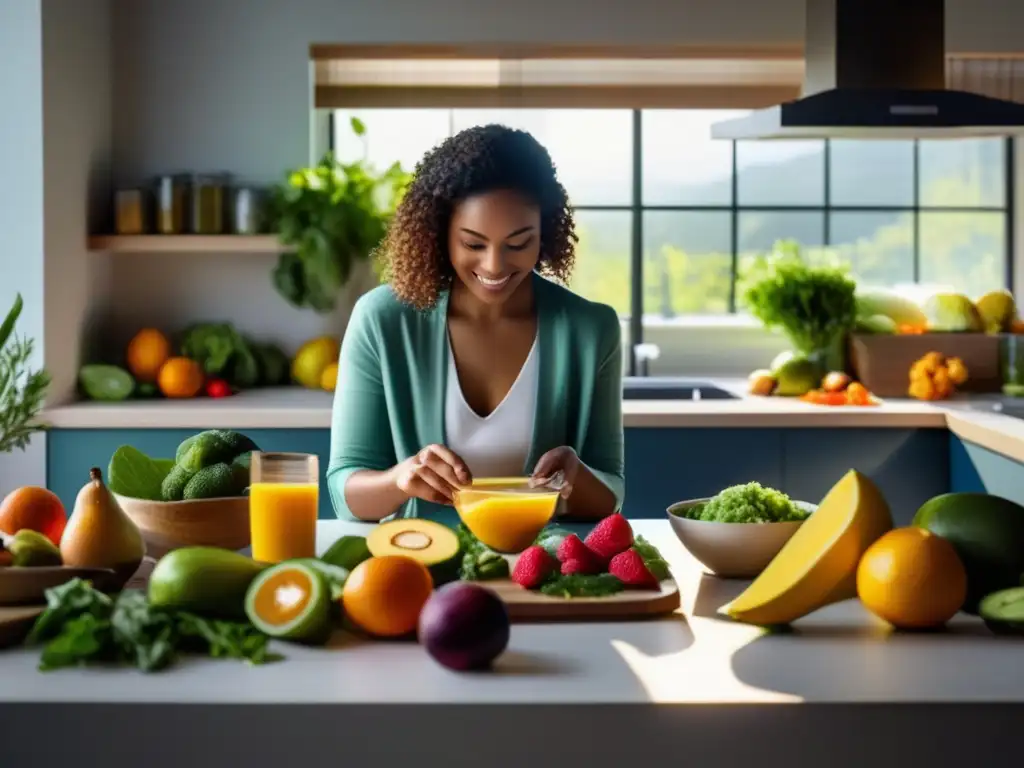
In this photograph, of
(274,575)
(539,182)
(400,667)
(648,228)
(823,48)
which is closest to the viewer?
(400,667)

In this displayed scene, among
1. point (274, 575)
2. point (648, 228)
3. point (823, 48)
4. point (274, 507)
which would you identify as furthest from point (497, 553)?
point (648, 228)

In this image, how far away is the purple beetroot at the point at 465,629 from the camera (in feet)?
4.03

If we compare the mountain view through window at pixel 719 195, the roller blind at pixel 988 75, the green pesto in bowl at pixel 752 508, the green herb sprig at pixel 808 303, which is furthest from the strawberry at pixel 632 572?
the roller blind at pixel 988 75

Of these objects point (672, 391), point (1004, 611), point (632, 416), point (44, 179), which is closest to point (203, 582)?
point (1004, 611)

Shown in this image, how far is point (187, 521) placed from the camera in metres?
1.67

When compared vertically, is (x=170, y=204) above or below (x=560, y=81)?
below

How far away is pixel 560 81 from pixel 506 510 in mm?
2650

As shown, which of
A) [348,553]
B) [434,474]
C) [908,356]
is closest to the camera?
[348,553]

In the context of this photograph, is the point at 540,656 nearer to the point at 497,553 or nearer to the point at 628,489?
the point at 497,553

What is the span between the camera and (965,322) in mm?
4059

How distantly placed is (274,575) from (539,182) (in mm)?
→ 971

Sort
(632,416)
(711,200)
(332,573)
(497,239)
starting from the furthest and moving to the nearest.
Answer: (711,200) → (632,416) → (497,239) → (332,573)

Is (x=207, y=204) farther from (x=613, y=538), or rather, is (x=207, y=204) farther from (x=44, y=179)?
(x=613, y=538)

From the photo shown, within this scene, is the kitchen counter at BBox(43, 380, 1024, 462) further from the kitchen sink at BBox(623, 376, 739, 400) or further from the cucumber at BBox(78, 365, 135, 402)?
the kitchen sink at BBox(623, 376, 739, 400)
